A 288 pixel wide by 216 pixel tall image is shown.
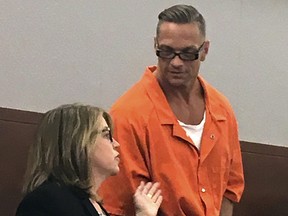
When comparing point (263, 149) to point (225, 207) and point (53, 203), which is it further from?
point (53, 203)

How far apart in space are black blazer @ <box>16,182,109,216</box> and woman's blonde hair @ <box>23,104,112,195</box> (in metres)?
0.03

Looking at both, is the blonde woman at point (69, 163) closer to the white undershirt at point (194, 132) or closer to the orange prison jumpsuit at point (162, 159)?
the orange prison jumpsuit at point (162, 159)

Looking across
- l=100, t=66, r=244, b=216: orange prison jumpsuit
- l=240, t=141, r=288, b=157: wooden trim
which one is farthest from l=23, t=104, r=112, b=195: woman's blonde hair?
l=240, t=141, r=288, b=157: wooden trim

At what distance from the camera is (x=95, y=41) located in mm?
2902

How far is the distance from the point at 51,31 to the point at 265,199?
1.22m

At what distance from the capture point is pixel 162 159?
2.34 metres

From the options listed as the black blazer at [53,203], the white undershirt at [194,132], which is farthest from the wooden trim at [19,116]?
the black blazer at [53,203]

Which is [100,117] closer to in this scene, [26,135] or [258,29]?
[26,135]

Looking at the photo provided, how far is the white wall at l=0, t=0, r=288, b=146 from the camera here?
2766 millimetres

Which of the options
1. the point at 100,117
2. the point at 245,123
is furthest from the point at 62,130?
the point at 245,123

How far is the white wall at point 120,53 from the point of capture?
2.77 meters

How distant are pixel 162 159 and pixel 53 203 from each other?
585mm

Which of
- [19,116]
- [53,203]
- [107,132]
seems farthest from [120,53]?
[53,203]

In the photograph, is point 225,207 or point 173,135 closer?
point 173,135
